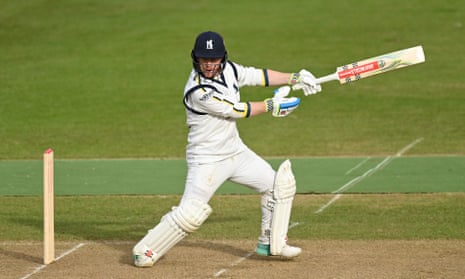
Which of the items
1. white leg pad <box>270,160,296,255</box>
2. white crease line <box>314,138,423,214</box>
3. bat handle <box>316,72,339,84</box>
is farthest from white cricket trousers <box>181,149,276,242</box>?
white crease line <box>314,138,423,214</box>

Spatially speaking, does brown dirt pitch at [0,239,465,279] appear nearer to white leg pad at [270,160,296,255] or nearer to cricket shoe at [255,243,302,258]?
cricket shoe at [255,243,302,258]

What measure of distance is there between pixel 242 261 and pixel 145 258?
100cm

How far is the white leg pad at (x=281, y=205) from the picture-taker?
9938 millimetres

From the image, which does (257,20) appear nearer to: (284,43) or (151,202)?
(284,43)

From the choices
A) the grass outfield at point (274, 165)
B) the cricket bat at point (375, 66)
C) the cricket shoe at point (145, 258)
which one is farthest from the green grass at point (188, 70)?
the cricket shoe at point (145, 258)

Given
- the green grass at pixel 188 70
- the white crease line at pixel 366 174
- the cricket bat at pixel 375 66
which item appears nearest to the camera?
the cricket bat at pixel 375 66

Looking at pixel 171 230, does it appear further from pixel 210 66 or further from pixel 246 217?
pixel 246 217

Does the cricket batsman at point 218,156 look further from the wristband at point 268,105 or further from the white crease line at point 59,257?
the white crease line at point 59,257

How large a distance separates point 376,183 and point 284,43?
38.9 ft

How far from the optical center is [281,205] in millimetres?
9984

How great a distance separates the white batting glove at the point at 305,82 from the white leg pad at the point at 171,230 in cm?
146

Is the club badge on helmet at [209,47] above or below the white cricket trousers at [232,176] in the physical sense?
above

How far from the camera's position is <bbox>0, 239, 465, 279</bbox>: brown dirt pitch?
9781 mm

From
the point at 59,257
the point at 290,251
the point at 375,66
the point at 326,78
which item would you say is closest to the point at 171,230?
the point at 290,251
